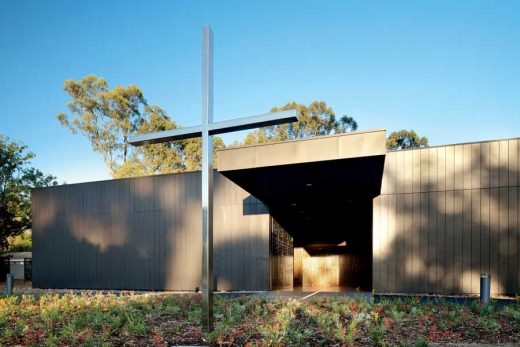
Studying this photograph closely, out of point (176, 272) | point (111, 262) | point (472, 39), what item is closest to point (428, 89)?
point (472, 39)

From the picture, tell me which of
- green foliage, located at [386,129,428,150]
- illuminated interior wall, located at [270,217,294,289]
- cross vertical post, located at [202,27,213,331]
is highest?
green foliage, located at [386,129,428,150]

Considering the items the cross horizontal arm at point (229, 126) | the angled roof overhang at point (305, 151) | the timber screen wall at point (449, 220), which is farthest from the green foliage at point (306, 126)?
the cross horizontal arm at point (229, 126)

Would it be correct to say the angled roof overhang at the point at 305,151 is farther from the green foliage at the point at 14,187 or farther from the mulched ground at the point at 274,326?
the green foliage at the point at 14,187

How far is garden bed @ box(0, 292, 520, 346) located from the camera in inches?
210

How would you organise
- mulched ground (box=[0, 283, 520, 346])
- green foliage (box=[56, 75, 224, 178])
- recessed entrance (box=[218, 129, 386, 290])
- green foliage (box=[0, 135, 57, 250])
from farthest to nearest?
green foliage (box=[56, 75, 224, 178]) < green foliage (box=[0, 135, 57, 250]) < recessed entrance (box=[218, 129, 386, 290]) < mulched ground (box=[0, 283, 520, 346])

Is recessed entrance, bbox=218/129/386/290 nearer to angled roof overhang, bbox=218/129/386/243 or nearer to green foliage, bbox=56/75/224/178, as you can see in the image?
Answer: angled roof overhang, bbox=218/129/386/243

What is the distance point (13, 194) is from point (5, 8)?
14471mm

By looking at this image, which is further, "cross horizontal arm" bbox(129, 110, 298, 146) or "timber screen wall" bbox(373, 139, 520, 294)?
"timber screen wall" bbox(373, 139, 520, 294)

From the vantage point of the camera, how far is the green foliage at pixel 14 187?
84.6 feet

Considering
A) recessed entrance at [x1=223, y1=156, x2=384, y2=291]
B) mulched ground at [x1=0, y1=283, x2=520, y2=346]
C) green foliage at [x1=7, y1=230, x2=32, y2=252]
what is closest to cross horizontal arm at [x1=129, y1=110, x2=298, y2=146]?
mulched ground at [x1=0, y1=283, x2=520, y2=346]

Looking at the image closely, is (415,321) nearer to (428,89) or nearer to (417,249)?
(417,249)

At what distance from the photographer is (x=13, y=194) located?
2578 cm

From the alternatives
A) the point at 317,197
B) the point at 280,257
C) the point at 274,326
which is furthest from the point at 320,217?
the point at 274,326

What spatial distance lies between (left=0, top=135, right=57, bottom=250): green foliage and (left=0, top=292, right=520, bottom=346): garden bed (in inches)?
819
